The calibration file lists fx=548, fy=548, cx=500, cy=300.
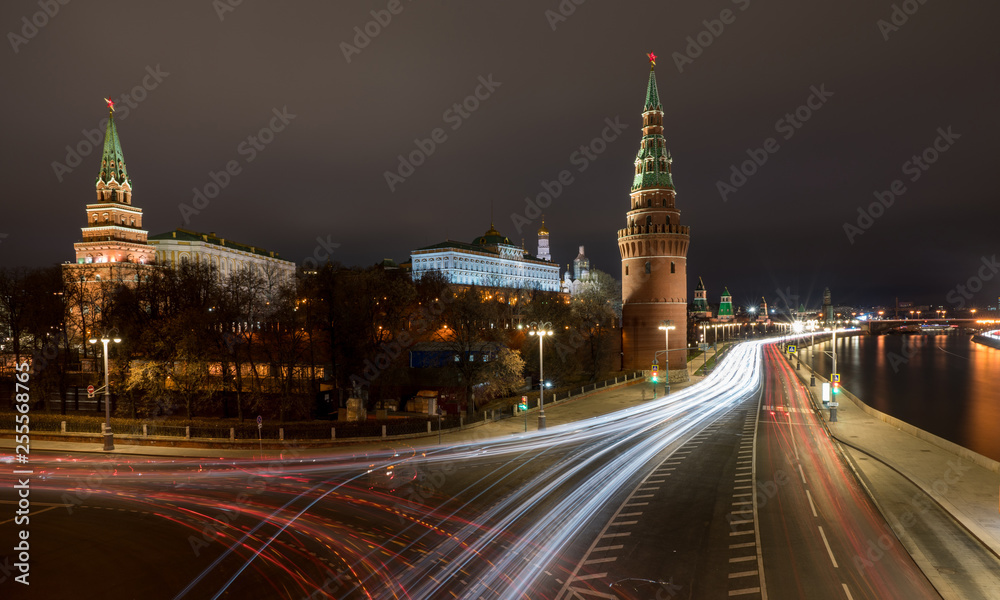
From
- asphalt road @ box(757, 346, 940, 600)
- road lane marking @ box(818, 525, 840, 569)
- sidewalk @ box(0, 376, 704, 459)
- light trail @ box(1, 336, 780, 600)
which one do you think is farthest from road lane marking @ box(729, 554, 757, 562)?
sidewalk @ box(0, 376, 704, 459)

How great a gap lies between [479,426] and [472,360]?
28.5ft

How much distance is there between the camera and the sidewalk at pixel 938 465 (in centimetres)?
1764

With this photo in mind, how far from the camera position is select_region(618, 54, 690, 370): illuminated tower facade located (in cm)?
6231

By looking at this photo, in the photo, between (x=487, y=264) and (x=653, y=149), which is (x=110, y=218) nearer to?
(x=487, y=264)

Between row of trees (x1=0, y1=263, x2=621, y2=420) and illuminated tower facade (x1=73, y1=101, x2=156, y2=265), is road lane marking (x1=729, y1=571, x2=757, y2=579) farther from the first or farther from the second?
illuminated tower facade (x1=73, y1=101, x2=156, y2=265)

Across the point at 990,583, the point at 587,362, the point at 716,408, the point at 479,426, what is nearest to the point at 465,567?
the point at 990,583

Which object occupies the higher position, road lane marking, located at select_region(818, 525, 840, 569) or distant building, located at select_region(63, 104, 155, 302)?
distant building, located at select_region(63, 104, 155, 302)

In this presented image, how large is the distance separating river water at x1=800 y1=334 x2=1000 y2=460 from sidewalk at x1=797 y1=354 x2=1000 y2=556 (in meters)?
15.0

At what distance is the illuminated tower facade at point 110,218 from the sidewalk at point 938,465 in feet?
355

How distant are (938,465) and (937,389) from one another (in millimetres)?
69646

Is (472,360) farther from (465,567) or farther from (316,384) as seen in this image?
(465,567)

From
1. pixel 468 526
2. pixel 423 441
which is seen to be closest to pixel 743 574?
pixel 468 526

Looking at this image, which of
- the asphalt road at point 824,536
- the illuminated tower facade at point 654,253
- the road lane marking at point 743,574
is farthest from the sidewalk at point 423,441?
the illuminated tower facade at point 654,253

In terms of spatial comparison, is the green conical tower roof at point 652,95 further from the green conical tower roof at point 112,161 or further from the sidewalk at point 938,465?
the green conical tower roof at point 112,161
